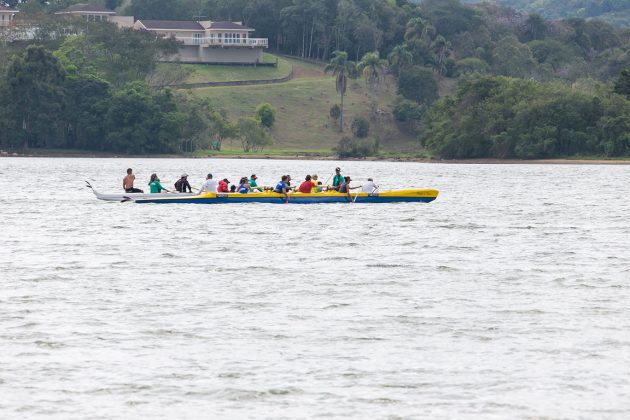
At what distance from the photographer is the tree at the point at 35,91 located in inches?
5950

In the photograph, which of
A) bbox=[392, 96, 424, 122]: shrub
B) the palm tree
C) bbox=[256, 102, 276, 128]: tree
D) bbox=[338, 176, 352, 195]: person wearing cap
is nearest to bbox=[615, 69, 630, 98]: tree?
bbox=[392, 96, 424, 122]: shrub

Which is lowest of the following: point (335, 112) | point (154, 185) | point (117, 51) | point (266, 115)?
point (154, 185)

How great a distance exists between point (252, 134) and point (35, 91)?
32786 mm

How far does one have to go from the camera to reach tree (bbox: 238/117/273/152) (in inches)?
6781

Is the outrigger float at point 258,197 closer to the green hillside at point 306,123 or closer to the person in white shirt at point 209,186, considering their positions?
the person in white shirt at point 209,186

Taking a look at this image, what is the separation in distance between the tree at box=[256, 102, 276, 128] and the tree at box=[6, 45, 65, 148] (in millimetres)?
37912

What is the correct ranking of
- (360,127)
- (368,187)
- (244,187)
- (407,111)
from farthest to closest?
(407,111)
(360,127)
(368,187)
(244,187)

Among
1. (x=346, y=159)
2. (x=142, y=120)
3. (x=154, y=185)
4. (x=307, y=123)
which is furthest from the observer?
(x=307, y=123)

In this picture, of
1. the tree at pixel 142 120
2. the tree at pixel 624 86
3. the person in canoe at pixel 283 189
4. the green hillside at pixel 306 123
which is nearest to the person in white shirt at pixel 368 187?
the person in canoe at pixel 283 189

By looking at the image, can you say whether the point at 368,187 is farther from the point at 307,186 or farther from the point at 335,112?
the point at 335,112

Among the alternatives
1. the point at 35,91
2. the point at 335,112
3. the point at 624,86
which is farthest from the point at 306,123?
the point at 624,86

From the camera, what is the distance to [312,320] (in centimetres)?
2812

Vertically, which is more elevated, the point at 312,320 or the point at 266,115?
the point at 266,115

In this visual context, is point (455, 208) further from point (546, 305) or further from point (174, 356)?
point (174, 356)
